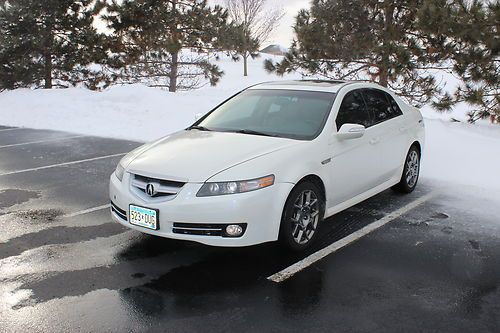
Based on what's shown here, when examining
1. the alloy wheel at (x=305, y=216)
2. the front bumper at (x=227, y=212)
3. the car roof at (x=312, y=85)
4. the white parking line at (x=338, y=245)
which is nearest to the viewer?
the front bumper at (x=227, y=212)

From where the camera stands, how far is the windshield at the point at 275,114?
481 cm

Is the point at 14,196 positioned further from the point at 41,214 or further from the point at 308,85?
the point at 308,85

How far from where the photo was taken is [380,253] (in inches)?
173

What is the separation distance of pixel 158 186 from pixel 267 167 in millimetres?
891

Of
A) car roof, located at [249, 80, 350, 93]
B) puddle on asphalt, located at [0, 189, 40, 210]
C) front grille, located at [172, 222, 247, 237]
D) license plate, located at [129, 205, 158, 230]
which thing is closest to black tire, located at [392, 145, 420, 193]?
car roof, located at [249, 80, 350, 93]

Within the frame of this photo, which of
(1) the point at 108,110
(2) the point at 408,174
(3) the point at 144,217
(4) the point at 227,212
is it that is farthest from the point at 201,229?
(1) the point at 108,110

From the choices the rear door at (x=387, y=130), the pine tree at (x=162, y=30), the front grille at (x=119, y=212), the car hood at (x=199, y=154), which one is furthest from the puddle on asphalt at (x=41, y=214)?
the pine tree at (x=162, y=30)

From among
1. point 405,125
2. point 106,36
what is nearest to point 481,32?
point 405,125

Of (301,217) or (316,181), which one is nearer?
(301,217)

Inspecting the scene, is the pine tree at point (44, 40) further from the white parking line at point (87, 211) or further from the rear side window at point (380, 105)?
the rear side window at point (380, 105)

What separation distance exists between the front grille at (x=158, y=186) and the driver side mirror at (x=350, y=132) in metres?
1.67

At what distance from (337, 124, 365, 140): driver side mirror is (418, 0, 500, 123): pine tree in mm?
5108

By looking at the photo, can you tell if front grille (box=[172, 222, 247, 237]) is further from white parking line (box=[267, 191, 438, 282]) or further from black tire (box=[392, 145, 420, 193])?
black tire (box=[392, 145, 420, 193])

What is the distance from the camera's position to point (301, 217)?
4305 mm
